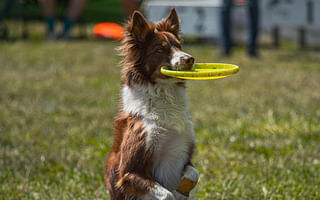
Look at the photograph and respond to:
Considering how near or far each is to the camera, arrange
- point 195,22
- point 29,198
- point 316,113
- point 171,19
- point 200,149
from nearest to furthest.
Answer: point 171,19
point 29,198
point 200,149
point 316,113
point 195,22

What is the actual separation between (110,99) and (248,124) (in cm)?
226

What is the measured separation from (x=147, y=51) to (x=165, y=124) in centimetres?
40

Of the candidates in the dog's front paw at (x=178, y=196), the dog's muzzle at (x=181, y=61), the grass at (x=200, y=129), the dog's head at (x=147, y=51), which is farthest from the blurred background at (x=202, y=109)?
the dog's front paw at (x=178, y=196)

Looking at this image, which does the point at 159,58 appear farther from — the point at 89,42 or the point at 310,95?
the point at 89,42

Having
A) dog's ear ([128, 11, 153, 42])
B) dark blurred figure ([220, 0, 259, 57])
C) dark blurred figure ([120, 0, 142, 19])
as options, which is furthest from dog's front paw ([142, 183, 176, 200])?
dark blurred figure ([120, 0, 142, 19])

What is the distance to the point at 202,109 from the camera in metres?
6.39

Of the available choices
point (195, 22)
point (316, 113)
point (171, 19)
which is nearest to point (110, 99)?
point (316, 113)

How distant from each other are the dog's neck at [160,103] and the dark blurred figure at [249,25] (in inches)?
279

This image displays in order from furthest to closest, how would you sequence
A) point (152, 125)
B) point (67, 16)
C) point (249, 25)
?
point (67, 16) < point (249, 25) < point (152, 125)

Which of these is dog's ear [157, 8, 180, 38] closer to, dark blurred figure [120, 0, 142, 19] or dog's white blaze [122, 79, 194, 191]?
dog's white blaze [122, 79, 194, 191]

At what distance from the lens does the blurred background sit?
155 inches

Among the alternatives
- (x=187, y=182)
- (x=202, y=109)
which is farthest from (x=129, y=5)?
(x=187, y=182)

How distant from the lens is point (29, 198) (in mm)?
3592

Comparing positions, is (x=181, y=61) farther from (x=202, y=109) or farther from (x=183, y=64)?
(x=202, y=109)
